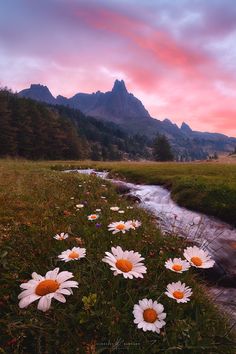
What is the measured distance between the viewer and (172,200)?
16359 millimetres

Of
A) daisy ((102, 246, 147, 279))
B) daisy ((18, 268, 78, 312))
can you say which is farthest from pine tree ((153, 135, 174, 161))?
daisy ((18, 268, 78, 312))

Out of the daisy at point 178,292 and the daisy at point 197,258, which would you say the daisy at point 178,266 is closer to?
the daisy at point 197,258

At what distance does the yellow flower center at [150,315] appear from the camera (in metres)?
2.48

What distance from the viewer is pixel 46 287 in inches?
92.5

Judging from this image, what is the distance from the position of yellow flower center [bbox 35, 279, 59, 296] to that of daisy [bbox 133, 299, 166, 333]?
0.73m

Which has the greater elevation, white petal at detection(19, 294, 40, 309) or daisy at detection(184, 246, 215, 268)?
daisy at detection(184, 246, 215, 268)

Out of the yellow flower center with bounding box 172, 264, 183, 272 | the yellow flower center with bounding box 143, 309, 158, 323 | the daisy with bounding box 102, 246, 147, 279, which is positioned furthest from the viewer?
the yellow flower center with bounding box 172, 264, 183, 272

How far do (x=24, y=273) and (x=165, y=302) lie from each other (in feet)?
7.40

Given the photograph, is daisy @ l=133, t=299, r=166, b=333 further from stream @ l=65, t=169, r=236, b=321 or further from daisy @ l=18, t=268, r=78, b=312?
stream @ l=65, t=169, r=236, b=321

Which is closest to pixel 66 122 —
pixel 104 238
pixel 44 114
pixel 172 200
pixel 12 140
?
pixel 44 114

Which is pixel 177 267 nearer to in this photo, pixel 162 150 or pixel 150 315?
pixel 150 315

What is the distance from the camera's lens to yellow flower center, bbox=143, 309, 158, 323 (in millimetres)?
2479

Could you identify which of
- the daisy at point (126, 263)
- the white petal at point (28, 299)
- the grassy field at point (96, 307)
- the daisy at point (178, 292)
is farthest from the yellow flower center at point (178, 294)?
the white petal at point (28, 299)

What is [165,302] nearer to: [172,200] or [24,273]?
[24,273]
